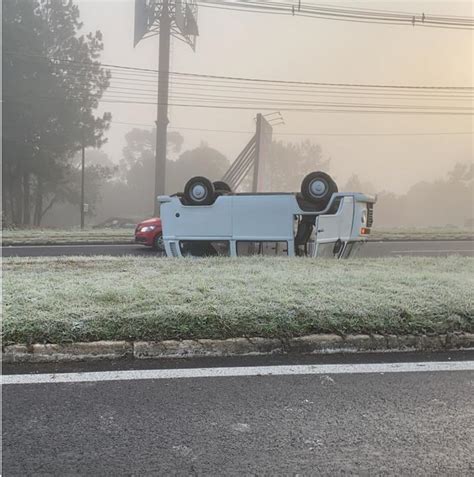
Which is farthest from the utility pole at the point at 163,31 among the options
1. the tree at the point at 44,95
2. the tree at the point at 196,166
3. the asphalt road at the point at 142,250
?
the tree at the point at 196,166

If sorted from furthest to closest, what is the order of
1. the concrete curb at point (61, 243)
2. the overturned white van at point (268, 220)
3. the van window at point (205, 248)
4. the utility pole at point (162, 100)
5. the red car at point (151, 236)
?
1. the utility pole at point (162, 100)
2. the concrete curb at point (61, 243)
3. the red car at point (151, 236)
4. the van window at point (205, 248)
5. the overturned white van at point (268, 220)

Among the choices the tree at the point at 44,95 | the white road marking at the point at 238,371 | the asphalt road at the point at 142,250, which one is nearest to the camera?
the white road marking at the point at 238,371

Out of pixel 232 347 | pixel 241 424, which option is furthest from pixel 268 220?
pixel 241 424

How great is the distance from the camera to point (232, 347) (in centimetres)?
406

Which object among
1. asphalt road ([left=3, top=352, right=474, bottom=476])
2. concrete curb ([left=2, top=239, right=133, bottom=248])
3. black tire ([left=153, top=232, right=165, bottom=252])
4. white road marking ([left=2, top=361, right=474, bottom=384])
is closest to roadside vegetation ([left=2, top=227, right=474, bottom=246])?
concrete curb ([left=2, top=239, right=133, bottom=248])

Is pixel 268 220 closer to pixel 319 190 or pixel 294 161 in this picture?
pixel 319 190

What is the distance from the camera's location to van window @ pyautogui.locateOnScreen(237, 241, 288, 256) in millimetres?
8633

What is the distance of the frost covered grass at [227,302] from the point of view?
4176 millimetres

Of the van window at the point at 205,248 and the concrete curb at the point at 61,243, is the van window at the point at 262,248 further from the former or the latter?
the concrete curb at the point at 61,243

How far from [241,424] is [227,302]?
6.83 feet

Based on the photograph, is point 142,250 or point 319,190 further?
point 142,250

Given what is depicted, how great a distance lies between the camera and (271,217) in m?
8.43

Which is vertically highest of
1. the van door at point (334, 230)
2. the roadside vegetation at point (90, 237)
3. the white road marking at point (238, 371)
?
the van door at point (334, 230)

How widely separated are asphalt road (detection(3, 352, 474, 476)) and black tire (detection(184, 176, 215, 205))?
209 inches
